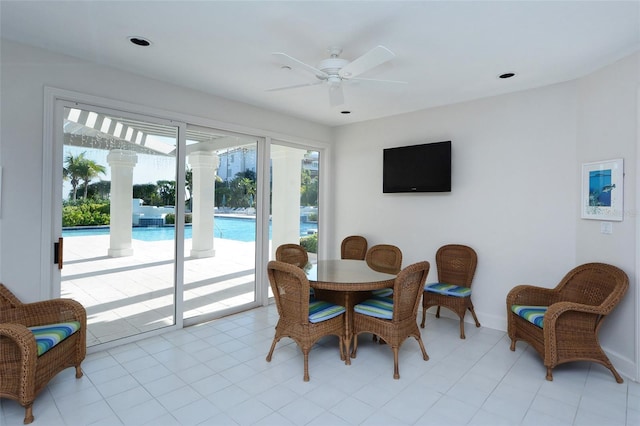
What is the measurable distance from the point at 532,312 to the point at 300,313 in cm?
207

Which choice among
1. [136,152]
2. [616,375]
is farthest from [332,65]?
[616,375]

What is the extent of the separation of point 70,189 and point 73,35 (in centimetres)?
130

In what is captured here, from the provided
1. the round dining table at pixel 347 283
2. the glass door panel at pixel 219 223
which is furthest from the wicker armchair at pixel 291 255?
the glass door panel at pixel 219 223

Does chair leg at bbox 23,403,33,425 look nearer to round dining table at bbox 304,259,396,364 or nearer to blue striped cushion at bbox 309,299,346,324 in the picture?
blue striped cushion at bbox 309,299,346,324

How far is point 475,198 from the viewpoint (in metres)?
4.11

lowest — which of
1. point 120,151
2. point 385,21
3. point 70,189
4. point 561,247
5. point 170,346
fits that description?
point 170,346

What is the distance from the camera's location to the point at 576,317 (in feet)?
9.13

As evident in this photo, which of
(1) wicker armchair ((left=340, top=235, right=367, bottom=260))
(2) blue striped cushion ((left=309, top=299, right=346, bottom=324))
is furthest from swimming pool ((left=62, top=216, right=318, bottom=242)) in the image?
(2) blue striped cushion ((left=309, top=299, right=346, bottom=324))

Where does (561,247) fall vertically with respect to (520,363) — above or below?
above

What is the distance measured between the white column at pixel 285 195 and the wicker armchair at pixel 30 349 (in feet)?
Result: 8.43

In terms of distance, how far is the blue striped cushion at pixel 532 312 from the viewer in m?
2.92

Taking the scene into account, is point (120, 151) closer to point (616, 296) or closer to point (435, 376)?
point (435, 376)

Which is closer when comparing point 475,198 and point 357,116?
point 475,198

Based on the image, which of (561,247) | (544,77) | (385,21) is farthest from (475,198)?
(385,21)
